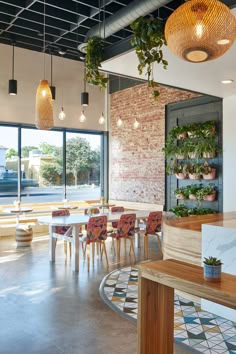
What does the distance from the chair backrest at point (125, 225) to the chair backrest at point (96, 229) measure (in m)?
0.41

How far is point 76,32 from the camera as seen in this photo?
7.26m

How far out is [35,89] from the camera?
923 cm

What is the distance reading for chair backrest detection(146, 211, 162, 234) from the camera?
6.68 metres

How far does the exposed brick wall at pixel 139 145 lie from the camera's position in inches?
346

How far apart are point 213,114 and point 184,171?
1.42m

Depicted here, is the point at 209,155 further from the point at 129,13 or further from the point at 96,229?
Result: the point at 129,13

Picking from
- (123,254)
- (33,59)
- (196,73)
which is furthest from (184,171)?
(33,59)

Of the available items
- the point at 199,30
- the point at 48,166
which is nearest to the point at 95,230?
the point at 199,30

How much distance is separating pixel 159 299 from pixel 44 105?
13.0 feet

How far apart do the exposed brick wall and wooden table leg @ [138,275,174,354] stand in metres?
6.26

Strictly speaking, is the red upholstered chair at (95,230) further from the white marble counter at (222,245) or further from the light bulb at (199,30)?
the light bulb at (199,30)

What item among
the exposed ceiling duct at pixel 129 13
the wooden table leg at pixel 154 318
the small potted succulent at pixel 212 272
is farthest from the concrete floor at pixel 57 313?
the exposed ceiling duct at pixel 129 13

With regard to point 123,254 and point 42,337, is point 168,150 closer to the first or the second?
point 123,254

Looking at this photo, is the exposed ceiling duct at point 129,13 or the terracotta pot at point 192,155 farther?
the terracotta pot at point 192,155
